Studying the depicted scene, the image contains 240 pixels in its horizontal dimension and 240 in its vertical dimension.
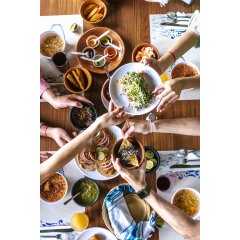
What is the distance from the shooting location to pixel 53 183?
0.93 meters

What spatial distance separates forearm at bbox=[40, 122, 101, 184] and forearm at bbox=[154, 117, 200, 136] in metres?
0.20

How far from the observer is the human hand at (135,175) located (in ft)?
2.90

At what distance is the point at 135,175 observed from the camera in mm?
894

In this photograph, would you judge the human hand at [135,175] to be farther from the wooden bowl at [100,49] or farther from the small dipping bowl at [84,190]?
→ the wooden bowl at [100,49]

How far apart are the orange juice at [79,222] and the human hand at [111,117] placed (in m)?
0.28

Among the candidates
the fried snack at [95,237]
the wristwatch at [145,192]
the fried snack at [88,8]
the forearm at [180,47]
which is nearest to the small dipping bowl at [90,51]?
the fried snack at [88,8]

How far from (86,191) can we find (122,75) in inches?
14.8

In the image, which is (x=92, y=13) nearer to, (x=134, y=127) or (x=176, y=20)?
(x=176, y=20)

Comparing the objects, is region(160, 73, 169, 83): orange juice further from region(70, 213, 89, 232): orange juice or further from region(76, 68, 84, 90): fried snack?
region(70, 213, 89, 232): orange juice
